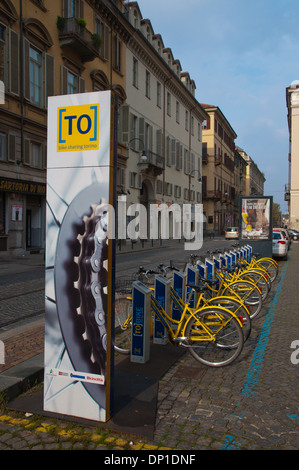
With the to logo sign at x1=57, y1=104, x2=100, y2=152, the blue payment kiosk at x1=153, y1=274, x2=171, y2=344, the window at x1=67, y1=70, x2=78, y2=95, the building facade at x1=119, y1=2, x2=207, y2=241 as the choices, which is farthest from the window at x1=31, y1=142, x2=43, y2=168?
the to logo sign at x1=57, y1=104, x2=100, y2=152

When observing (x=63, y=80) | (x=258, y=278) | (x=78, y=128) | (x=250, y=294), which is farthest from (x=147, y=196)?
(x=78, y=128)

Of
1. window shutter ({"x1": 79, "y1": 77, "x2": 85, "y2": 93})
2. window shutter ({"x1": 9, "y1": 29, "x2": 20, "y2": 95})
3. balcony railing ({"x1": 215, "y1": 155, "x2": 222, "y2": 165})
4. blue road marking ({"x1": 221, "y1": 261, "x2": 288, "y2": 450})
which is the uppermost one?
balcony railing ({"x1": 215, "y1": 155, "x2": 222, "y2": 165})

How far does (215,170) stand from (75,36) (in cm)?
4123

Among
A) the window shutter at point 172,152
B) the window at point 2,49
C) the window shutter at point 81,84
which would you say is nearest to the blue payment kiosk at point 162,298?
the window at point 2,49

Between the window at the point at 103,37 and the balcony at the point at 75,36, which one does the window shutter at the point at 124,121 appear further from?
the balcony at the point at 75,36

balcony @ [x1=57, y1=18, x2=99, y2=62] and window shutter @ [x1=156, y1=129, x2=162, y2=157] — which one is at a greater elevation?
balcony @ [x1=57, y1=18, x2=99, y2=62]

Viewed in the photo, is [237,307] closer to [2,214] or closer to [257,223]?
[257,223]

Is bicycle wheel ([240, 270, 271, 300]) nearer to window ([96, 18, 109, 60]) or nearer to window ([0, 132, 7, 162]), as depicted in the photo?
window ([0, 132, 7, 162])

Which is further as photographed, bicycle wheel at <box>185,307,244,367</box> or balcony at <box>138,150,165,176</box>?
balcony at <box>138,150,165,176</box>

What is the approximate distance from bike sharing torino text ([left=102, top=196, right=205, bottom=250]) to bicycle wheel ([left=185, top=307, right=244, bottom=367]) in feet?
63.5

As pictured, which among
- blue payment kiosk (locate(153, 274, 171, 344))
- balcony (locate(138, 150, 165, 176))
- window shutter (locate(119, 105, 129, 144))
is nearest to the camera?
blue payment kiosk (locate(153, 274, 171, 344))

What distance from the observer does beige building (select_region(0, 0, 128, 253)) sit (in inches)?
714

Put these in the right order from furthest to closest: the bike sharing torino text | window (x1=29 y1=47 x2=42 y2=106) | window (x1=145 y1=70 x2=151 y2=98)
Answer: window (x1=145 y1=70 x2=151 y2=98), the bike sharing torino text, window (x1=29 y1=47 x2=42 y2=106)

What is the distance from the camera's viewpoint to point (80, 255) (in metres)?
3.41
